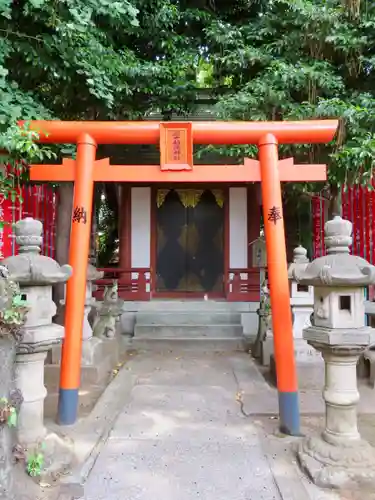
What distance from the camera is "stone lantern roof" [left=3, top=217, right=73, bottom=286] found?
3018mm

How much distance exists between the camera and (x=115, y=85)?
5.60 meters

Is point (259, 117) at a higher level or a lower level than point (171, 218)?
higher

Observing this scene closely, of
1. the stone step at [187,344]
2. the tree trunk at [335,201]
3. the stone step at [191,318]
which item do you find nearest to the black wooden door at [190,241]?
the stone step at [191,318]

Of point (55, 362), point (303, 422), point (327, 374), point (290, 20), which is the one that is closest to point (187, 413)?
point (303, 422)

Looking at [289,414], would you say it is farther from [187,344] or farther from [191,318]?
[191,318]

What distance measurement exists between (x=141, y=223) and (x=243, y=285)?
3135 mm

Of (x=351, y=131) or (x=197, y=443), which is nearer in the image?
(x=197, y=443)

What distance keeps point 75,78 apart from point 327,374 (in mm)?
4601

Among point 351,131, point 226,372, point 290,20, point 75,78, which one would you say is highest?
point 290,20

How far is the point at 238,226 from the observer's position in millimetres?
10352

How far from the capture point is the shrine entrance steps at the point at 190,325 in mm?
7906

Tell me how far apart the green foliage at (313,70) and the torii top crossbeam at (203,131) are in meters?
1.55

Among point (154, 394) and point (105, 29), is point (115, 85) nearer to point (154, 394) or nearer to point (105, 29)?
point (105, 29)

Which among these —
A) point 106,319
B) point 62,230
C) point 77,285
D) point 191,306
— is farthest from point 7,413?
point 191,306
